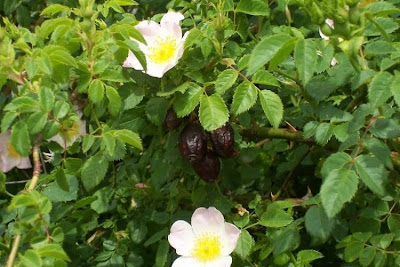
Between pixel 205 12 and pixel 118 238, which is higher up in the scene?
pixel 205 12

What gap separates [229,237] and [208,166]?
0.58 feet

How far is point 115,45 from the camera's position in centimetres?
153

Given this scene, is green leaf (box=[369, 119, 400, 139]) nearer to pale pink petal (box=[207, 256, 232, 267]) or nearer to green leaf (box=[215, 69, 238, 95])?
green leaf (box=[215, 69, 238, 95])

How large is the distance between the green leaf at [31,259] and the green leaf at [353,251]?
2.31 ft

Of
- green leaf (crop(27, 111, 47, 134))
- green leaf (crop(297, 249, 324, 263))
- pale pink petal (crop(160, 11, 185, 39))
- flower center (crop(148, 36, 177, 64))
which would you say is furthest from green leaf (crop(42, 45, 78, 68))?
green leaf (crop(297, 249, 324, 263))

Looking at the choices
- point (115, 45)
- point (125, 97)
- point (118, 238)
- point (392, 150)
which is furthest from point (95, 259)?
point (392, 150)

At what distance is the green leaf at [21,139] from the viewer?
1453 millimetres

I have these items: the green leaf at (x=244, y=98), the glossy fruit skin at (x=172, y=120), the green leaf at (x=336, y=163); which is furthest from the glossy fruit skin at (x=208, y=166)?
the green leaf at (x=336, y=163)

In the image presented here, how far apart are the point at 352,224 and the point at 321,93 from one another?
366 mm

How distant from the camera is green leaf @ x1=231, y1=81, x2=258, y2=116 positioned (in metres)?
1.52

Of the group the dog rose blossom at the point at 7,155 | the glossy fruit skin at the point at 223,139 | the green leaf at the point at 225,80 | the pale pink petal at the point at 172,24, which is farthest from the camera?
the dog rose blossom at the point at 7,155

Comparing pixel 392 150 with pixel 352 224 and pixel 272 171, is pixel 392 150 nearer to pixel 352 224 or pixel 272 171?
pixel 352 224

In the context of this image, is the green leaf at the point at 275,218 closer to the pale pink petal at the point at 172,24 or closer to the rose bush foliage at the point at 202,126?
the rose bush foliage at the point at 202,126

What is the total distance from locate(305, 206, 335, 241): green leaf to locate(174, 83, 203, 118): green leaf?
0.36 metres
